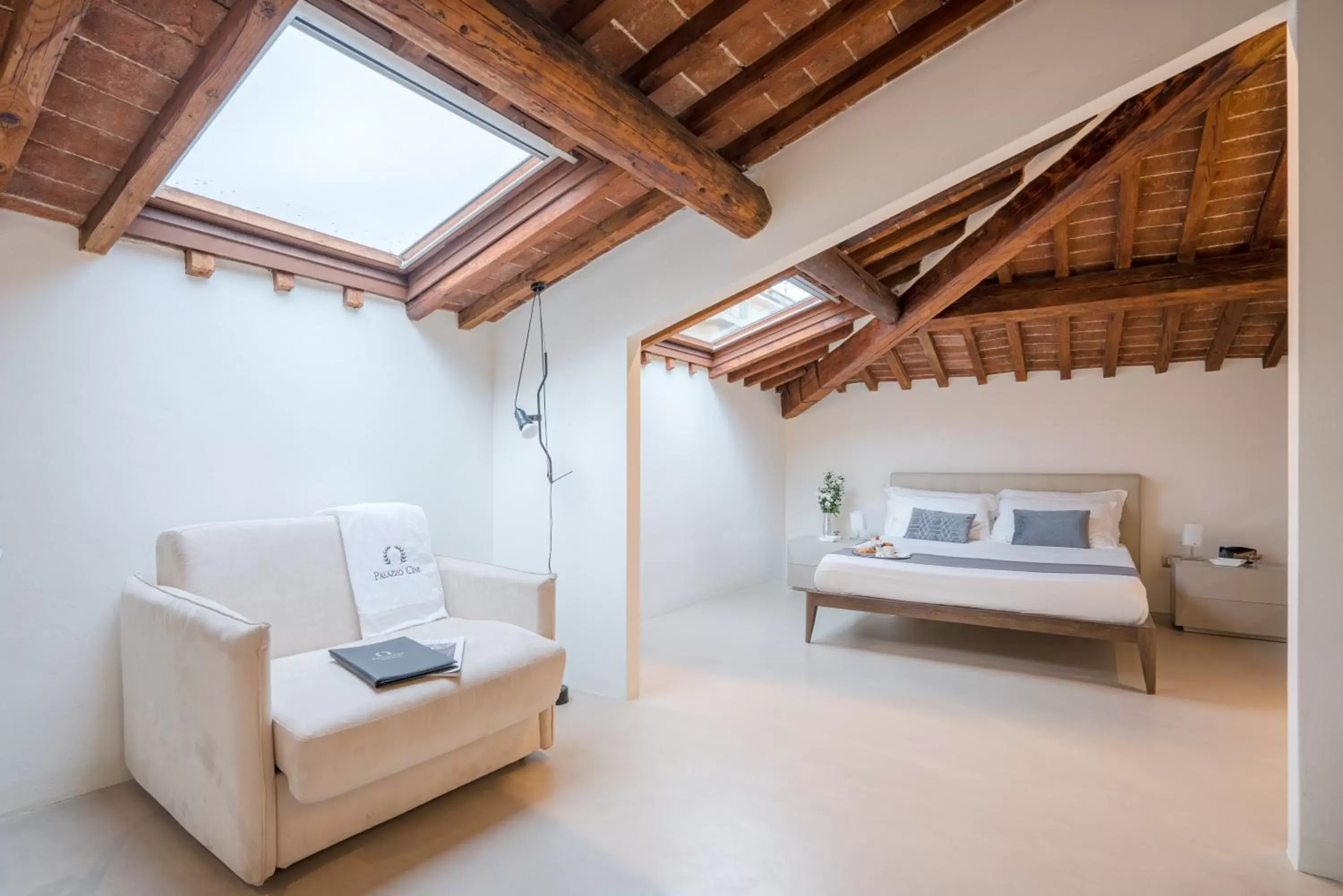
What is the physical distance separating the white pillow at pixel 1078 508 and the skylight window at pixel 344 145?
4757 mm

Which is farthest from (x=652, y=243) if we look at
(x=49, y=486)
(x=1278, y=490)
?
(x=1278, y=490)

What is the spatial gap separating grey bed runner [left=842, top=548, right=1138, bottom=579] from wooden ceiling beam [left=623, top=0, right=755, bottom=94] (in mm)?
3229

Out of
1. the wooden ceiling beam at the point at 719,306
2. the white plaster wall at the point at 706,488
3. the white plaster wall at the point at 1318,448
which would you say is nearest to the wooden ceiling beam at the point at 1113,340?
the wooden ceiling beam at the point at 719,306

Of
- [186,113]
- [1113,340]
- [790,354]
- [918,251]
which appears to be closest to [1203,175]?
[918,251]

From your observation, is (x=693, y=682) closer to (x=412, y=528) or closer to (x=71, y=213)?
(x=412, y=528)

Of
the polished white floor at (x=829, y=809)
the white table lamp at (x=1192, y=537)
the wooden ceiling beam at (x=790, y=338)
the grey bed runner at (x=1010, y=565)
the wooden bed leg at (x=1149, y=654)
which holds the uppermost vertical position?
the wooden ceiling beam at (x=790, y=338)

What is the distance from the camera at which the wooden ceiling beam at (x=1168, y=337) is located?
464 cm

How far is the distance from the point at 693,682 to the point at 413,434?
78.8 inches

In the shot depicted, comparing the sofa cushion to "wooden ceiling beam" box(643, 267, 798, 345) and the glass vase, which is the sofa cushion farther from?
the glass vase

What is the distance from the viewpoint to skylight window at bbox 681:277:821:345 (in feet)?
15.3

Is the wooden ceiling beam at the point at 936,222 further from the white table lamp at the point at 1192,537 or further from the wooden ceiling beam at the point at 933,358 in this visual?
the white table lamp at the point at 1192,537

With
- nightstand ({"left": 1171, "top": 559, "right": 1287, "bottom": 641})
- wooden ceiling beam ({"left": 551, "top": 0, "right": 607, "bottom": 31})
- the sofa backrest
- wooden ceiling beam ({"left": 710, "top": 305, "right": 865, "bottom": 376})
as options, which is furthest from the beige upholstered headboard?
wooden ceiling beam ({"left": 551, "top": 0, "right": 607, "bottom": 31})

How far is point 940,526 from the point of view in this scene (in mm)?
5477

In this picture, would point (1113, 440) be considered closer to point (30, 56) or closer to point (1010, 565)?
point (1010, 565)
